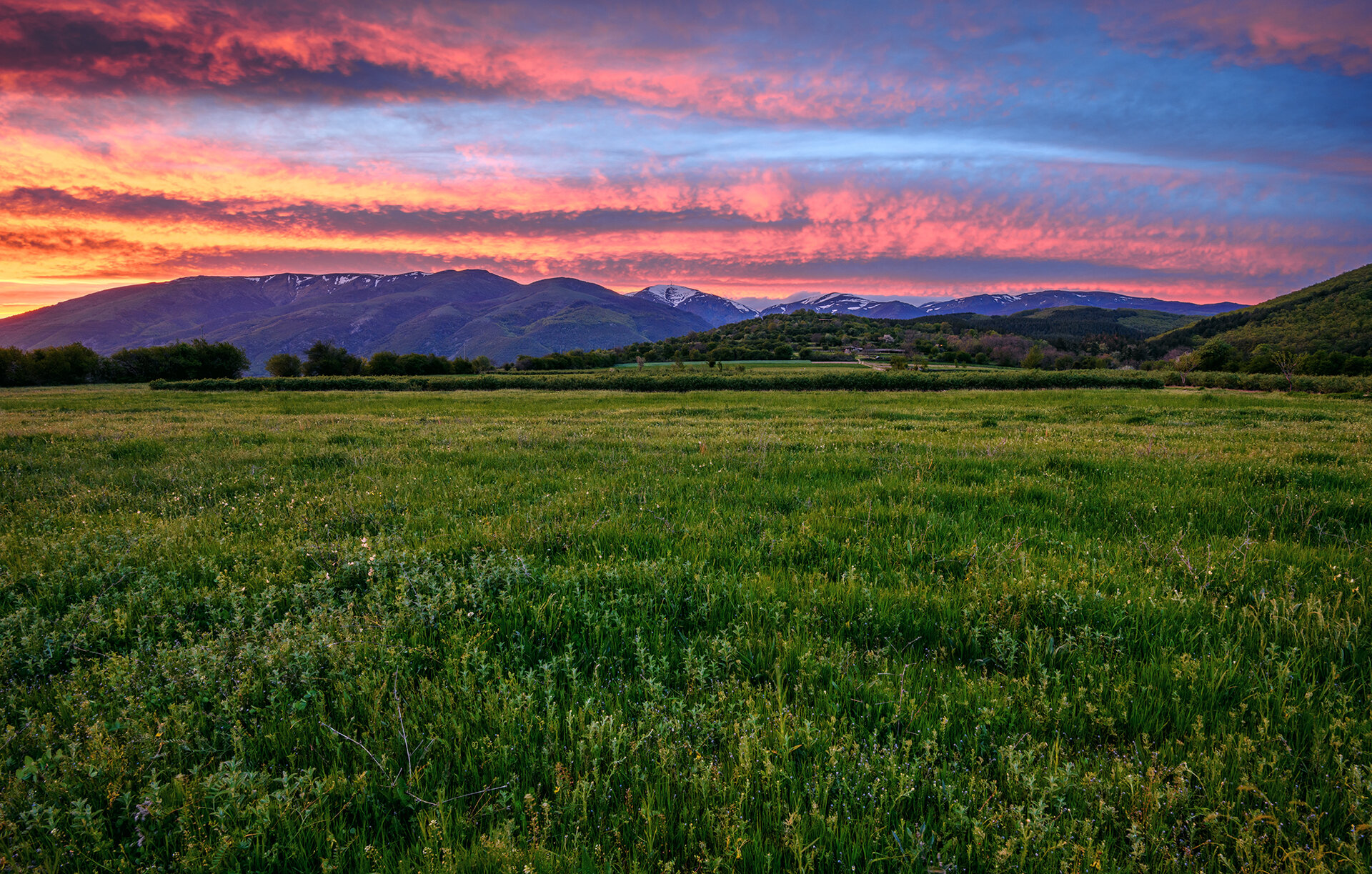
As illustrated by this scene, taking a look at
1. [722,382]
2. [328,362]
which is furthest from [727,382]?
[328,362]

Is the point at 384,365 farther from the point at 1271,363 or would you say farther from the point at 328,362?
the point at 1271,363

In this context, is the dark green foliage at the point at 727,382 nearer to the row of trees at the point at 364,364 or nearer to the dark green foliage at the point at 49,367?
the row of trees at the point at 364,364

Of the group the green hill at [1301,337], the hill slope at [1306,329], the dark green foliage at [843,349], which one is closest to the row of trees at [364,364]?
the dark green foliage at [843,349]

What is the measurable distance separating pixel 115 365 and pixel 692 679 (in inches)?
6313

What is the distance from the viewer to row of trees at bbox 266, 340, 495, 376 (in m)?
119

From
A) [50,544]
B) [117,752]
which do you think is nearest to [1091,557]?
[117,752]

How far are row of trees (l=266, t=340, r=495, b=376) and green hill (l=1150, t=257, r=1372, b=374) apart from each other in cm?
14793

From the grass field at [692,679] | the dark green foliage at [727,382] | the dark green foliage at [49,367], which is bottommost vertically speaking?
the grass field at [692,679]

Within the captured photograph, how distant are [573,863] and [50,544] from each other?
7477 mm

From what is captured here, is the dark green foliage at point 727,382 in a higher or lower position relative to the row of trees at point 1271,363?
Result: lower

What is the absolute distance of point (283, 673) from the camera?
11.6 ft

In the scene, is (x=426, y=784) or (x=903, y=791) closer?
(x=903, y=791)

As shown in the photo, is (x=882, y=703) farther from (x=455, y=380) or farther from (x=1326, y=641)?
(x=455, y=380)

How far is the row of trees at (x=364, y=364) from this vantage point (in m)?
119
